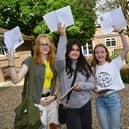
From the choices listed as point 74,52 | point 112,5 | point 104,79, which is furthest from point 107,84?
point 112,5

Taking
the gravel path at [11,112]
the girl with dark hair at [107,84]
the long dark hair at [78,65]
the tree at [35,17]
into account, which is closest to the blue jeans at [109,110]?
the girl with dark hair at [107,84]

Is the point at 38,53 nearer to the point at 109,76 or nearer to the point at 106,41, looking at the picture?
the point at 109,76

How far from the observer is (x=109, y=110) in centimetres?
579

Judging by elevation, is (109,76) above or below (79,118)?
above

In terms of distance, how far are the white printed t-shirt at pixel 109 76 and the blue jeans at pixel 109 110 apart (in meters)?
0.13

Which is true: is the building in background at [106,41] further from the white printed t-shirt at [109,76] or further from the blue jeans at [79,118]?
the blue jeans at [79,118]

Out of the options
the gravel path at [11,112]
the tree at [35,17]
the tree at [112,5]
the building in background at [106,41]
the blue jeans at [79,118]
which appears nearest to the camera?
the blue jeans at [79,118]

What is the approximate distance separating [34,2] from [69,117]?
33.0m

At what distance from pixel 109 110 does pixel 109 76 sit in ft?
1.48

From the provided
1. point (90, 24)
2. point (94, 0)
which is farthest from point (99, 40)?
point (94, 0)

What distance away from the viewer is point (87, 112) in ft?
18.0

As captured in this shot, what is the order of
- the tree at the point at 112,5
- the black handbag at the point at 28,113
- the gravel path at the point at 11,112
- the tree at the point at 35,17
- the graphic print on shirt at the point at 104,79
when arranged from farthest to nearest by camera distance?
1. the tree at the point at 35,17
2. the tree at the point at 112,5
3. the gravel path at the point at 11,112
4. the graphic print on shirt at the point at 104,79
5. the black handbag at the point at 28,113

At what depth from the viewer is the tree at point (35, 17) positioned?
3584 cm

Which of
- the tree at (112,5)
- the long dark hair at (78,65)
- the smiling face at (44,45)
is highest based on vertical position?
the tree at (112,5)
